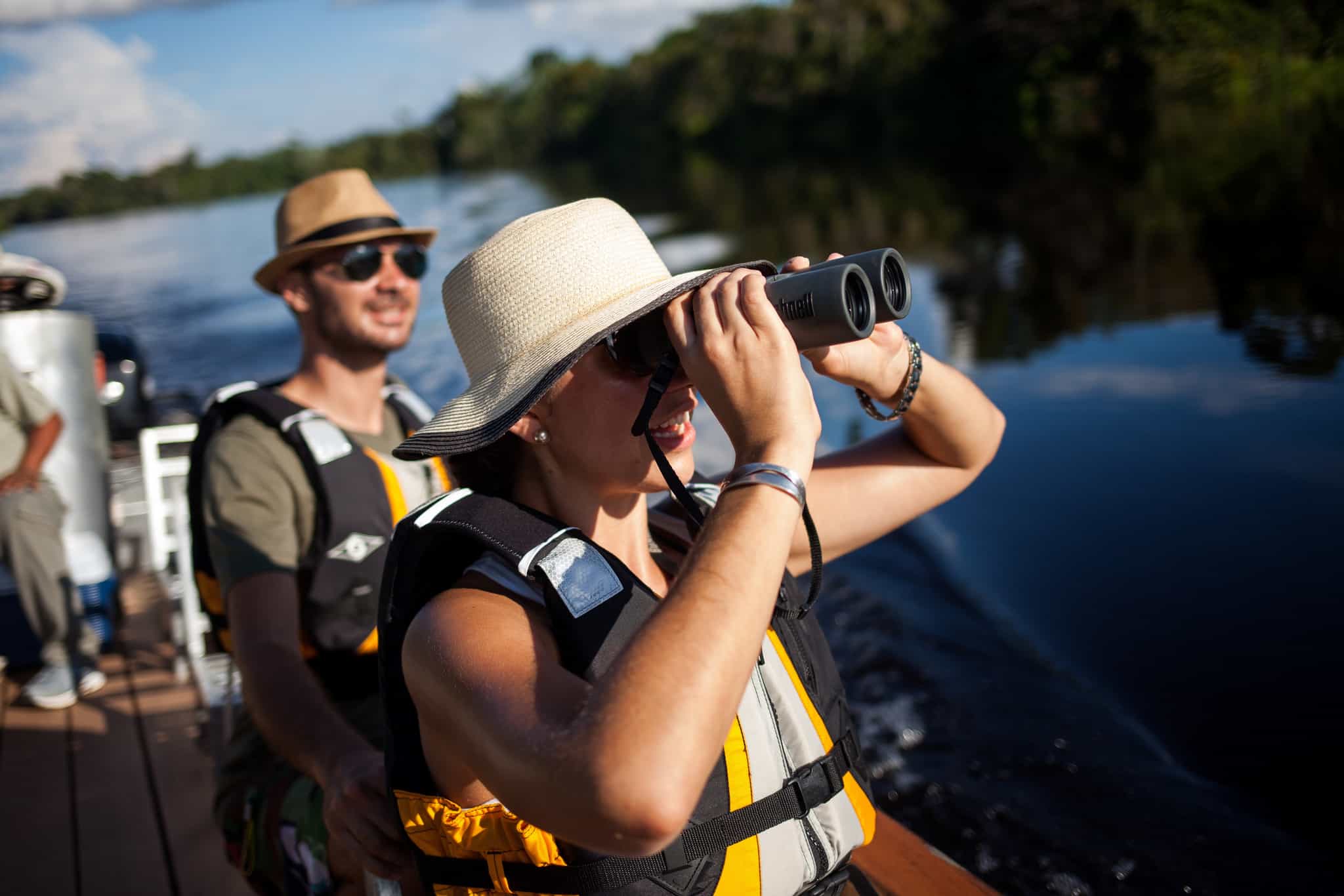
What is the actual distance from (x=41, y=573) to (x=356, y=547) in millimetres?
2184

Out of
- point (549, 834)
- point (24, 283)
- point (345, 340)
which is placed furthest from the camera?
point (24, 283)

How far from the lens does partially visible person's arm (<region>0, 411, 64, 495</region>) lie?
153 inches

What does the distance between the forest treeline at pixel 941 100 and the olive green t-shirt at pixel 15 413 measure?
6015mm

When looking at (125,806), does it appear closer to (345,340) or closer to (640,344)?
(345,340)

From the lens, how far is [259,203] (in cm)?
4331

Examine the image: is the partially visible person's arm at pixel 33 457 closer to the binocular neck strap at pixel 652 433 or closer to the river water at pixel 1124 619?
the river water at pixel 1124 619

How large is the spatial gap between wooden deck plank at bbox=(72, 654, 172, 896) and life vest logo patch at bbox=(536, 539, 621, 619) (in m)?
1.94

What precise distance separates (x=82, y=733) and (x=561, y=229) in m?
2.90

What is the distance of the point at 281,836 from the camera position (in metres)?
2.01

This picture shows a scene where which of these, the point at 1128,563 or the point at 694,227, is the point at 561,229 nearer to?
the point at 1128,563

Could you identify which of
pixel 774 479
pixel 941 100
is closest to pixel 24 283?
pixel 774 479

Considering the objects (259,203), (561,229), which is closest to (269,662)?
(561,229)

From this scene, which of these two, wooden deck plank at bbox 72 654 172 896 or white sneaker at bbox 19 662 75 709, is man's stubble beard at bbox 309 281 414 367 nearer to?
wooden deck plank at bbox 72 654 172 896

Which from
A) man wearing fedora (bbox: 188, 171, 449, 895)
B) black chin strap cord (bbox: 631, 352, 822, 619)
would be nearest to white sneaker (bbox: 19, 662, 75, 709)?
man wearing fedora (bbox: 188, 171, 449, 895)
